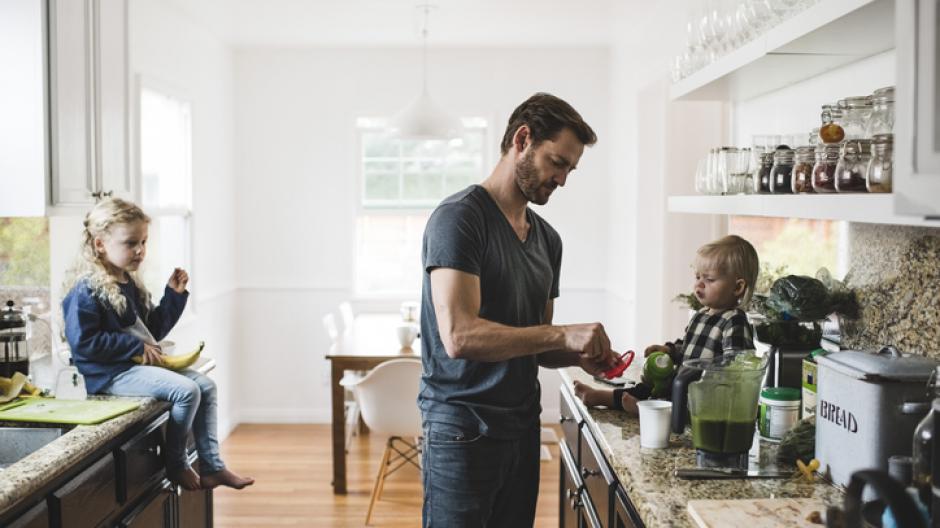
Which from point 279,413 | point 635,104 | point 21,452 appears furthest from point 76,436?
point 279,413

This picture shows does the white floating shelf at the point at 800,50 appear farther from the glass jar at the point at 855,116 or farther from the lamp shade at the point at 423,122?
the lamp shade at the point at 423,122

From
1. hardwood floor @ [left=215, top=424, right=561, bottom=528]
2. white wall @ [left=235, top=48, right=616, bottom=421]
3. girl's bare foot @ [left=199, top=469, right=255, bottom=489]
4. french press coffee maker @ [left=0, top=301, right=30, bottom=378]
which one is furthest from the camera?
white wall @ [left=235, top=48, right=616, bottom=421]

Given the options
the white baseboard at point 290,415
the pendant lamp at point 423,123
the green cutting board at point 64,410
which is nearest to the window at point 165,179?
the pendant lamp at point 423,123

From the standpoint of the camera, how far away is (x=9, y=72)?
282cm

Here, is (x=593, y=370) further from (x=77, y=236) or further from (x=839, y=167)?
(x=77, y=236)

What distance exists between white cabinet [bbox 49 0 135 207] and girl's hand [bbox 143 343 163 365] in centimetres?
55

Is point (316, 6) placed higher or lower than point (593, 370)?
higher

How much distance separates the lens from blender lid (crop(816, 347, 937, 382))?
1.62 meters

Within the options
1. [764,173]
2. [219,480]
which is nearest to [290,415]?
[219,480]

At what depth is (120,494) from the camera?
2422 mm

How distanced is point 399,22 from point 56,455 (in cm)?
392

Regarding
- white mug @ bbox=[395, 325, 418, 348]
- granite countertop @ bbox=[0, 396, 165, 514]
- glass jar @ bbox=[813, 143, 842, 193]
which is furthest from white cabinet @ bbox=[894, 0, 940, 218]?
white mug @ bbox=[395, 325, 418, 348]

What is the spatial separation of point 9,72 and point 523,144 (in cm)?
171

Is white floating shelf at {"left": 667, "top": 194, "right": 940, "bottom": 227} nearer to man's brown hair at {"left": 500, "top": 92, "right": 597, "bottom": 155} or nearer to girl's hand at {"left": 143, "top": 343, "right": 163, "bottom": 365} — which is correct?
man's brown hair at {"left": 500, "top": 92, "right": 597, "bottom": 155}
